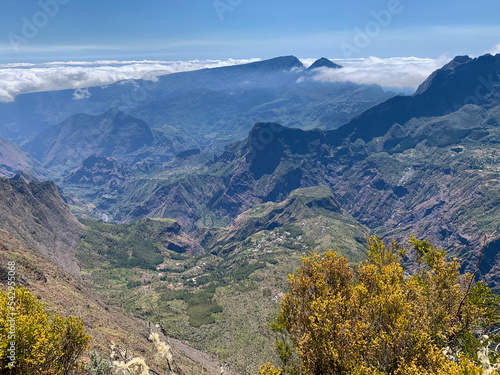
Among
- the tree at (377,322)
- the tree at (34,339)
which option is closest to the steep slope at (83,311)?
the tree at (34,339)

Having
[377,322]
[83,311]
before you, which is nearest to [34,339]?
[377,322]

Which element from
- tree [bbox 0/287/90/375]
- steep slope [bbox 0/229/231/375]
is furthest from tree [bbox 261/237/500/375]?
steep slope [bbox 0/229/231/375]

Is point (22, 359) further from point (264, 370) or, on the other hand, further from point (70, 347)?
point (264, 370)

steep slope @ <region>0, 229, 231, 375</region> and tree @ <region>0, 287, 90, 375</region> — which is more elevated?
tree @ <region>0, 287, 90, 375</region>

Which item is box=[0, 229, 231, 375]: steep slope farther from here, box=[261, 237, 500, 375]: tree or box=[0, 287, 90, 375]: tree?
box=[261, 237, 500, 375]: tree

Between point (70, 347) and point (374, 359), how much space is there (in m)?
26.4

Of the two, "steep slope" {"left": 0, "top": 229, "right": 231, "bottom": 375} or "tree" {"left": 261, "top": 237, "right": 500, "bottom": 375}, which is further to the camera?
"steep slope" {"left": 0, "top": 229, "right": 231, "bottom": 375}

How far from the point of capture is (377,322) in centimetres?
2295

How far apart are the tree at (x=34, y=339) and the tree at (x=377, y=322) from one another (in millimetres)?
17809

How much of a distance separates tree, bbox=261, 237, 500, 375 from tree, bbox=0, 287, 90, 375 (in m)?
17.8

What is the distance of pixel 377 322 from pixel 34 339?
26.6 meters

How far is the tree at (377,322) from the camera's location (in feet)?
66.7

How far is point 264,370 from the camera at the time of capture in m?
22.2

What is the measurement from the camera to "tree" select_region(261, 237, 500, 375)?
20.3 metres
